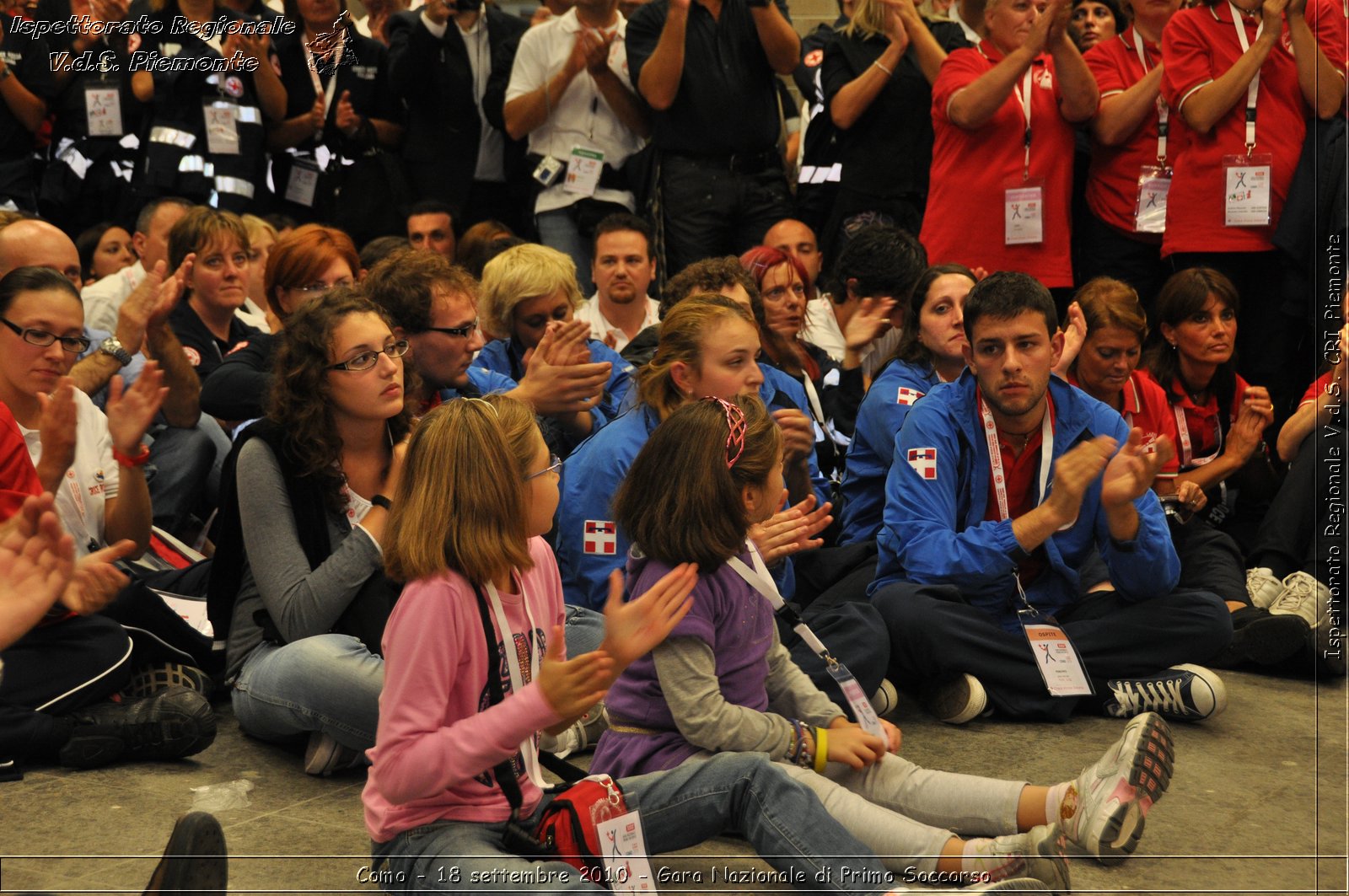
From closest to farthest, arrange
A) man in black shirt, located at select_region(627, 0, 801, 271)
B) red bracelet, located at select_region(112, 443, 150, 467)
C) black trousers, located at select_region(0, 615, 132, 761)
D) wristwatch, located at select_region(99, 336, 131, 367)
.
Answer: black trousers, located at select_region(0, 615, 132, 761) < red bracelet, located at select_region(112, 443, 150, 467) < wristwatch, located at select_region(99, 336, 131, 367) < man in black shirt, located at select_region(627, 0, 801, 271)

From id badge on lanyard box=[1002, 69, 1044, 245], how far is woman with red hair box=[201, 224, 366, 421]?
2620mm

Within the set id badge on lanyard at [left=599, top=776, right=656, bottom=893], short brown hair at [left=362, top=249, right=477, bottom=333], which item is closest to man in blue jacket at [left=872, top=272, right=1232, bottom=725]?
short brown hair at [left=362, top=249, right=477, bottom=333]

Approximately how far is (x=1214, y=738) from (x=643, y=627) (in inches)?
84.5

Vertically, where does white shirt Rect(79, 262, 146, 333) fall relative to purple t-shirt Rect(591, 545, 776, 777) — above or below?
above

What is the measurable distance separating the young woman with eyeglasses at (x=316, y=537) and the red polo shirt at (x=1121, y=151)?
343 cm

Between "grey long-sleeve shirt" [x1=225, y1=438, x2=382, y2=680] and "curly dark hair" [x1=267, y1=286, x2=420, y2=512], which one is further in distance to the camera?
"curly dark hair" [x1=267, y1=286, x2=420, y2=512]

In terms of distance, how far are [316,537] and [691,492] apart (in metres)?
1.04

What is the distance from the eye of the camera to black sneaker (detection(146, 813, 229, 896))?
7.59 ft

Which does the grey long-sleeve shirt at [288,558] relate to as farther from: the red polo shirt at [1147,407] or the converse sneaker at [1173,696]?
the red polo shirt at [1147,407]

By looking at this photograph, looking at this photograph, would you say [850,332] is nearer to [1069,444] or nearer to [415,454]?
[1069,444]

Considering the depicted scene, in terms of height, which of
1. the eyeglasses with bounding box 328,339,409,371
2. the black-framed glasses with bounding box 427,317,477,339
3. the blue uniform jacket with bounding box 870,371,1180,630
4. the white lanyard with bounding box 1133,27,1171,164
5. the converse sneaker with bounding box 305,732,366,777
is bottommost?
the converse sneaker with bounding box 305,732,366,777

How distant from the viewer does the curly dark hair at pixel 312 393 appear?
337 centimetres

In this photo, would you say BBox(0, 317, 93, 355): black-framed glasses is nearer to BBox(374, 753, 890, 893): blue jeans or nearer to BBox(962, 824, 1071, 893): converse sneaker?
BBox(374, 753, 890, 893): blue jeans

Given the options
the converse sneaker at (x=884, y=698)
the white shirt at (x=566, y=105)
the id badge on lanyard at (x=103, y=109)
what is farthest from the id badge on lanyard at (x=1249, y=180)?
the id badge on lanyard at (x=103, y=109)
